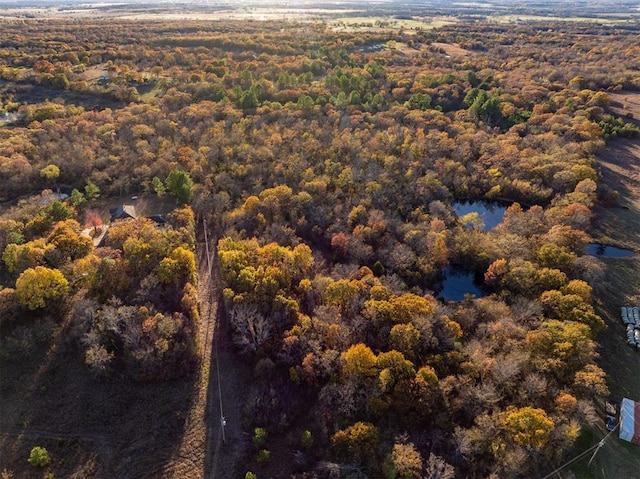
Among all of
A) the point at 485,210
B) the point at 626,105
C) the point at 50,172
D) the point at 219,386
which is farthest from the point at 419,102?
the point at 219,386

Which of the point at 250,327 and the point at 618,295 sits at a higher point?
the point at 250,327

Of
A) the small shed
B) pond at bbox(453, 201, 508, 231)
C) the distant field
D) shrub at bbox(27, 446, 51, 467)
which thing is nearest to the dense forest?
pond at bbox(453, 201, 508, 231)

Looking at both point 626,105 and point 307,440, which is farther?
point 626,105

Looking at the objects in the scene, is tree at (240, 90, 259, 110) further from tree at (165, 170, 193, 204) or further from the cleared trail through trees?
the cleared trail through trees

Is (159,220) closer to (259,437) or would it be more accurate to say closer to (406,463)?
(259,437)

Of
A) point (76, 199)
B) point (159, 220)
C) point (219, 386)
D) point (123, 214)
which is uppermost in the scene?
point (76, 199)

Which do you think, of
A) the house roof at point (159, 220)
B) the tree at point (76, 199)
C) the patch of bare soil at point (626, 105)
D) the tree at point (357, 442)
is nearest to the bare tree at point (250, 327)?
the tree at point (357, 442)

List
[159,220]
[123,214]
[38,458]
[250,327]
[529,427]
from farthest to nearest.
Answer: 1. [123,214]
2. [159,220]
3. [250,327]
4. [38,458]
5. [529,427]
